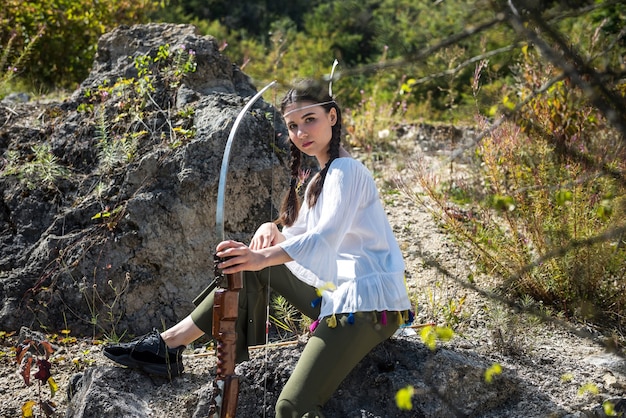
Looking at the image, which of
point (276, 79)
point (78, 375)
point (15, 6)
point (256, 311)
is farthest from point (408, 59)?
point (15, 6)

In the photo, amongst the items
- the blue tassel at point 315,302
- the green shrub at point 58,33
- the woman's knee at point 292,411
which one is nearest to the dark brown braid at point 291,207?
the blue tassel at point 315,302

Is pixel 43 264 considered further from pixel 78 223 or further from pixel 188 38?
pixel 188 38

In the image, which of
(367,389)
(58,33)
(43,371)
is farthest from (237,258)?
(58,33)

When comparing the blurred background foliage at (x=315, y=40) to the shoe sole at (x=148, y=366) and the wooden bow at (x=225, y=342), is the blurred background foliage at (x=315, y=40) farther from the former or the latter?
the wooden bow at (x=225, y=342)

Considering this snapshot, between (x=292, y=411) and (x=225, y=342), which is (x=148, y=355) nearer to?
(x=225, y=342)

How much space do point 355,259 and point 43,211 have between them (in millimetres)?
2165

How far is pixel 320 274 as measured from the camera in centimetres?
290

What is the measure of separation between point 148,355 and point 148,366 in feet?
0.15

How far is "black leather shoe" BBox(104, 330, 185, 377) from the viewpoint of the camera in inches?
132

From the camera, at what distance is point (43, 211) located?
4.40 m

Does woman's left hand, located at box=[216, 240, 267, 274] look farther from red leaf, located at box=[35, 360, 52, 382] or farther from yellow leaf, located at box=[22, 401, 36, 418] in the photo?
yellow leaf, located at box=[22, 401, 36, 418]

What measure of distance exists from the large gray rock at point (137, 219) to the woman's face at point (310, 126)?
745 mm

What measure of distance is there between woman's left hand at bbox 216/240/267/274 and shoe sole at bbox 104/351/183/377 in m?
0.81

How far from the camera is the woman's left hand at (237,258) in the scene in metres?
2.76
